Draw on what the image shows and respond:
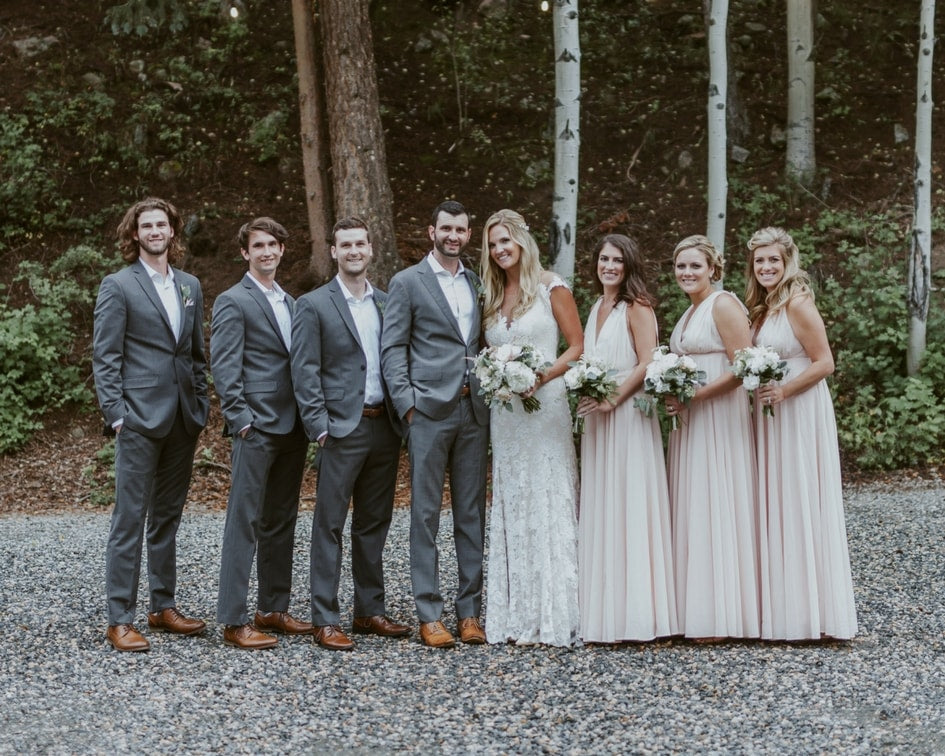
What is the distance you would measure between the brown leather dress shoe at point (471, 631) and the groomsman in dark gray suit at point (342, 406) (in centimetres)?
37

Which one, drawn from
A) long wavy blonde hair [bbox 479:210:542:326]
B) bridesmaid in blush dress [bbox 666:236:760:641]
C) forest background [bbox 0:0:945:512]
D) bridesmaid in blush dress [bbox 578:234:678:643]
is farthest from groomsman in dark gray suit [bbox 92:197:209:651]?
forest background [bbox 0:0:945:512]

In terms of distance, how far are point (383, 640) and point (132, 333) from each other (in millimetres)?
2144

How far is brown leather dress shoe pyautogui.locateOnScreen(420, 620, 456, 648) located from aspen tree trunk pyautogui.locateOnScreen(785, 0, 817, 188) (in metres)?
11.8

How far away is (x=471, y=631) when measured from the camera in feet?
19.1

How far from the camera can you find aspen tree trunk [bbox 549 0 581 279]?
33.7 feet

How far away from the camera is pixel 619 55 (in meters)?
18.8

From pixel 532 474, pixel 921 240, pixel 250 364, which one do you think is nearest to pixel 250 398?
pixel 250 364

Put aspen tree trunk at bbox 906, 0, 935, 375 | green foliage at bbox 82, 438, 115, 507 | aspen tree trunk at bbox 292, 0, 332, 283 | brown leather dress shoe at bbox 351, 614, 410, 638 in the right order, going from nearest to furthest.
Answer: brown leather dress shoe at bbox 351, 614, 410, 638, green foliage at bbox 82, 438, 115, 507, aspen tree trunk at bbox 906, 0, 935, 375, aspen tree trunk at bbox 292, 0, 332, 283

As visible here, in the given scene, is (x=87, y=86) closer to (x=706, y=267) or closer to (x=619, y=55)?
(x=619, y=55)

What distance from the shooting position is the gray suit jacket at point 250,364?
5.61 m

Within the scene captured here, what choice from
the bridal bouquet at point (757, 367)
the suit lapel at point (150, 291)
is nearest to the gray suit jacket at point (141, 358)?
the suit lapel at point (150, 291)

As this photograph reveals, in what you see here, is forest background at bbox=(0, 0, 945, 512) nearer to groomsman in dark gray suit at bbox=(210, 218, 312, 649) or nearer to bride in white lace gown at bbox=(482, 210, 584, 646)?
groomsman in dark gray suit at bbox=(210, 218, 312, 649)

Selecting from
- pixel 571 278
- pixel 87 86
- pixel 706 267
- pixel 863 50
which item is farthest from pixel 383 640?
pixel 863 50

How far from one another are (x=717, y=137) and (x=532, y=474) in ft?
21.0
